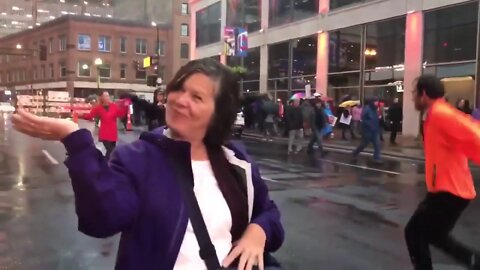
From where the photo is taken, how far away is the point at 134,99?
9.03 m

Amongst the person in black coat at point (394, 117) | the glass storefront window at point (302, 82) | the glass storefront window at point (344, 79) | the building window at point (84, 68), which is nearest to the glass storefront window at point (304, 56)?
the glass storefront window at point (302, 82)

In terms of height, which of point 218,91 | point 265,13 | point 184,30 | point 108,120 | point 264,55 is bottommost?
point 108,120

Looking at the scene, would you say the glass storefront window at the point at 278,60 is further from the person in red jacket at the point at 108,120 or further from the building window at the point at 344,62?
the person in red jacket at the point at 108,120

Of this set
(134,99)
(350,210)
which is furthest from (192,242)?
(134,99)

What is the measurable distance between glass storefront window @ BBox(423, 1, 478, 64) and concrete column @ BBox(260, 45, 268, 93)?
13.9m

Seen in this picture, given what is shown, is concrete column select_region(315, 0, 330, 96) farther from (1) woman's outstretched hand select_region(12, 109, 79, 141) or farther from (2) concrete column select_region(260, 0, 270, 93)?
(1) woman's outstretched hand select_region(12, 109, 79, 141)

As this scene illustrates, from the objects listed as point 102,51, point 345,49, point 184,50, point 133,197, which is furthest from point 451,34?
point 102,51

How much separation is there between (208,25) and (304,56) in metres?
16.0

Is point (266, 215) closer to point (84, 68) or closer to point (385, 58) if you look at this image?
point (385, 58)

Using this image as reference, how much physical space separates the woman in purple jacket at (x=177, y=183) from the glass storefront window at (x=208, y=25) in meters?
43.7

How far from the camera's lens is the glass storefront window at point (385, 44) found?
2595cm

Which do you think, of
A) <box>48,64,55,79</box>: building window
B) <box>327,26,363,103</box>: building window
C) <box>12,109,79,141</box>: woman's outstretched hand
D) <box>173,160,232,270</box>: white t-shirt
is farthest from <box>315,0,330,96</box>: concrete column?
<box>48,64,55,79</box>: building window

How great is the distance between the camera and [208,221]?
74.7 inches

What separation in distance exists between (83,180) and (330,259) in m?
4.38
